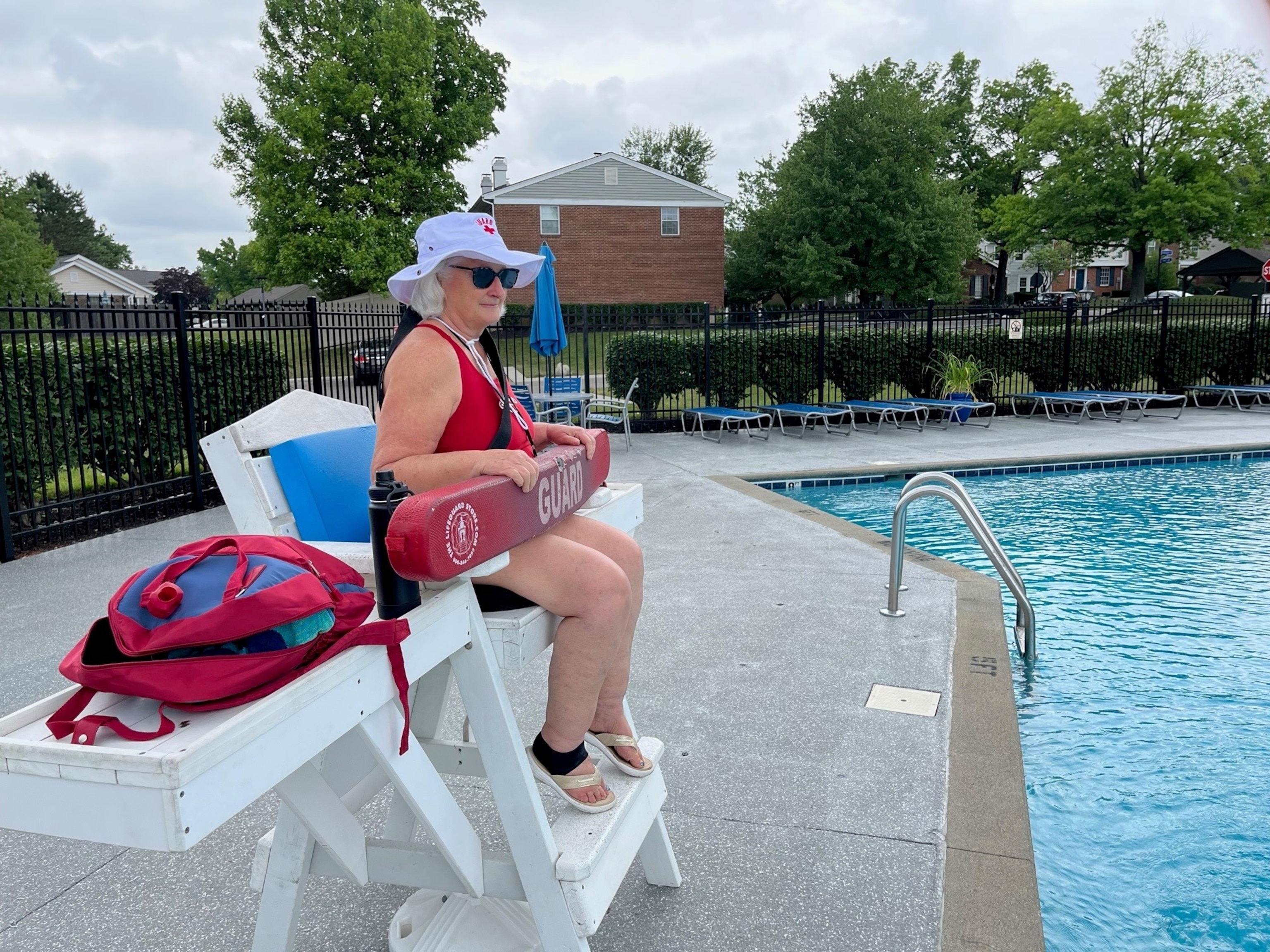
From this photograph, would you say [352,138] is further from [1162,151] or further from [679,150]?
[679,150]

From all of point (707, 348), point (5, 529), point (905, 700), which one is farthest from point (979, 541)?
point (707, 348)

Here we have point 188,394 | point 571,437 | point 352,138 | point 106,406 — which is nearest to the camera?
point 571,437

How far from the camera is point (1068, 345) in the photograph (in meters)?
15.8

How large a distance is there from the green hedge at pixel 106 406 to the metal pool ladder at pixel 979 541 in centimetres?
617

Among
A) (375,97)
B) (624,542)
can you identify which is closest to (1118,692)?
(624,542)

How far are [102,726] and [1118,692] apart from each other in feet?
14.1

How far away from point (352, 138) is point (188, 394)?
2612 cm

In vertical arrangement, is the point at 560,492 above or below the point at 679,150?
below

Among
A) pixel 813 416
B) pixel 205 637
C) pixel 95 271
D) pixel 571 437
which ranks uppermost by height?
pixel 95 271

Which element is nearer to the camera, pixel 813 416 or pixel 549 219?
pixel 813 416

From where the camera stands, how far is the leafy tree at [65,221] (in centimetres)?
7750

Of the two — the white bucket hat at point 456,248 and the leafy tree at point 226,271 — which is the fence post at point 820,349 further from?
the leafy tree at point 226,271

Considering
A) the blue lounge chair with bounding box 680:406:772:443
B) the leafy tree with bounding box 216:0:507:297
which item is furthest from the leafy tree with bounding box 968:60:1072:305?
the blue lounge chair with bounding box 680:406:772:443

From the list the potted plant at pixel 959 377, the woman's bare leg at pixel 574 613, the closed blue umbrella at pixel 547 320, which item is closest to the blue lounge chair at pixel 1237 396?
the potted plant at pixel 959 377
